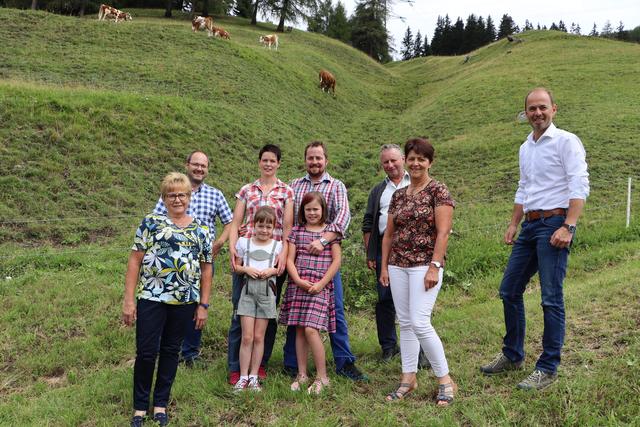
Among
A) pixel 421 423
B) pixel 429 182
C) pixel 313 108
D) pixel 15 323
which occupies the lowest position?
pixel 15 323

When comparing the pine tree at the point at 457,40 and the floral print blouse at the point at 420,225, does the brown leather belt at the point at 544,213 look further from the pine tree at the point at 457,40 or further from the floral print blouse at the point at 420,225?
the pine tree at the point at 457,40

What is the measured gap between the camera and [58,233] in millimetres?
8555

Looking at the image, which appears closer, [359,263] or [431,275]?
[431,275]

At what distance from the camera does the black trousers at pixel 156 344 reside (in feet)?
11.6

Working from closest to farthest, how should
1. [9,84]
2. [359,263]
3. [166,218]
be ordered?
[166,218] → [359,263] → [9,84]

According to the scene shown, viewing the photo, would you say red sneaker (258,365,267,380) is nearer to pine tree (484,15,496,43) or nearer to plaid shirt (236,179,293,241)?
plaid shirt (236,179,293,241)

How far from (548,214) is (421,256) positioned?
3.29 feet

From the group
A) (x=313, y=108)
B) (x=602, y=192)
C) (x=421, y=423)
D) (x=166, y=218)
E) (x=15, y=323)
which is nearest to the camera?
(x=421, y=423)

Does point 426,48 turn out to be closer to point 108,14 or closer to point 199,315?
point 108,14

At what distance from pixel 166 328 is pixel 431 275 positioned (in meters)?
2.04

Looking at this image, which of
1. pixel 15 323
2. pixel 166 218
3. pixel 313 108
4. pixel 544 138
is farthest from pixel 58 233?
pixel 313 108

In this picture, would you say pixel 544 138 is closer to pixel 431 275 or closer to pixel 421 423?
pixel 431 275

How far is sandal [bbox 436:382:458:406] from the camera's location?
356 centimetres

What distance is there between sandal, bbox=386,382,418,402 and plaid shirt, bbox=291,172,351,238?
1359mm
